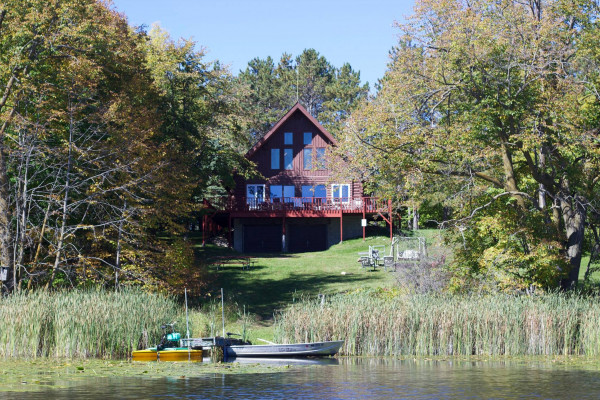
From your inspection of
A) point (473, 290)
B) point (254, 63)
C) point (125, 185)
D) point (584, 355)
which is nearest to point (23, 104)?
point (125, 185)

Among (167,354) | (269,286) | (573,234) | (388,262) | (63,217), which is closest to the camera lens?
(167,354)

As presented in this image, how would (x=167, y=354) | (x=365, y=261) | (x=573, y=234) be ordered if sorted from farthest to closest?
(x=365, y=261), (x=573, y=234), (x=167, y=354)

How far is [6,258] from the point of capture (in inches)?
1025

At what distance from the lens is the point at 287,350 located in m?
20.2

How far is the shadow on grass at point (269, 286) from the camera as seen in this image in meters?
31.7

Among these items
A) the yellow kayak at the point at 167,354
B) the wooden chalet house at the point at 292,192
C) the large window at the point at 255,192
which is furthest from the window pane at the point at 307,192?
the yellow kayak at the point at 167,354

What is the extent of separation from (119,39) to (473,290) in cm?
1785

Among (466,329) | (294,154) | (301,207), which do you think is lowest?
(466,329)

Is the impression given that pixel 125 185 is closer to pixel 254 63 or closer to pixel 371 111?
pixel 371 111

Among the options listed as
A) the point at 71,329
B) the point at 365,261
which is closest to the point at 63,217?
the point at 71,329

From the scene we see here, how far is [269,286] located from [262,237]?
16.5m

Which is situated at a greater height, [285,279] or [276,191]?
[276,191]

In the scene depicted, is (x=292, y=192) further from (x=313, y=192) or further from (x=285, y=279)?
(x=285, y=279)

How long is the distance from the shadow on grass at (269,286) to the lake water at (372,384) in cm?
1263
